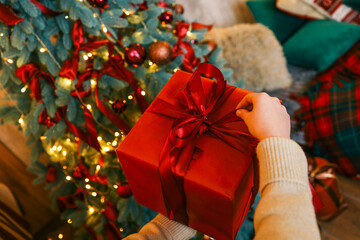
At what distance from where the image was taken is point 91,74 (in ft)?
3.09

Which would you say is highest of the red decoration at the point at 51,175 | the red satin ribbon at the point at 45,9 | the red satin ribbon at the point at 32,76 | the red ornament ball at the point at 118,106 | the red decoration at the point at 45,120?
the red satin ribbon at the point at 45,9

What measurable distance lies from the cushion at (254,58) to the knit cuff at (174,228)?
110 cm

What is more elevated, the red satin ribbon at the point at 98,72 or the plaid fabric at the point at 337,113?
the red satin ribbon at the point at 98,72

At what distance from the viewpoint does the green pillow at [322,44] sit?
5.34 feet

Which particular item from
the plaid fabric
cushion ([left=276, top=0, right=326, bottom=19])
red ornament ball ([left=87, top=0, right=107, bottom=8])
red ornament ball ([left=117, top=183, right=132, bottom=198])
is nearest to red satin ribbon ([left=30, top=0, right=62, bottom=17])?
red ornament ball ([left=87, top=0, right=107, bottom=8])

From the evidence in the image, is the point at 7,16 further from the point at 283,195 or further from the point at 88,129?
the point at 283,195

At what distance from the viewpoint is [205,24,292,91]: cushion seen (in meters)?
1.58

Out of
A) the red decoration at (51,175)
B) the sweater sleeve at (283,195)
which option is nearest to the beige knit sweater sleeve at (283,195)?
the sweater sleeve at (283,195)

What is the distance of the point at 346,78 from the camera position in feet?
5.17

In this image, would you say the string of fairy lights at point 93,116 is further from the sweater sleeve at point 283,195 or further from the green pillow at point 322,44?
the green pillow at point 322,44

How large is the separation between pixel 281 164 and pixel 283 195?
0.18 ft

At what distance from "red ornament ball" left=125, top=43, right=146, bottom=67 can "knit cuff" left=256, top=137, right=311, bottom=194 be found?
59 cm

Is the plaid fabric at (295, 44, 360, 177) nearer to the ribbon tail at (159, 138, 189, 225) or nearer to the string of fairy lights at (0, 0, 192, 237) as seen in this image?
the string of fairy lights at (0, 0, 192, 237)

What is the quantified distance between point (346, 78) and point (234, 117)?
1380mm
